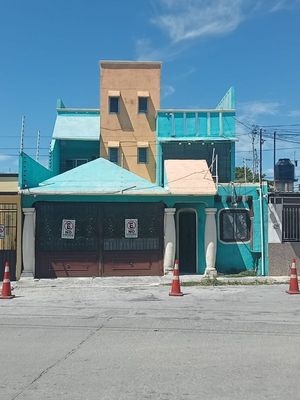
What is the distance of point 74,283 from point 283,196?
336 inches

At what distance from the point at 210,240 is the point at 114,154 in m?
9.44

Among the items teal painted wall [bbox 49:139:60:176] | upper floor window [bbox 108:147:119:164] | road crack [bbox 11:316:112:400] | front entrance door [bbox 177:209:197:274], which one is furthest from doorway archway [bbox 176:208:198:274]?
road crack [bbox 11:316:112:400]

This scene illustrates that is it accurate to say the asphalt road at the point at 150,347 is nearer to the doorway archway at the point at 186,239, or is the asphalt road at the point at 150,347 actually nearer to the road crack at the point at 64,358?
the road crack at the point at 64,358

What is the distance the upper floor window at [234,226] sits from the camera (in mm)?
19844

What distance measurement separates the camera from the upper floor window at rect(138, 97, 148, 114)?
26.9m

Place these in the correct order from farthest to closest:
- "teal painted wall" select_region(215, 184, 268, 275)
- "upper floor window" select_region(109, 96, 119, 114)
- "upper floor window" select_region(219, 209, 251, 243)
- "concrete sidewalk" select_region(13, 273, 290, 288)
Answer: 1. "upper floor window" select_region(109, 96, 119, 114)
2. "upper floor window" select_region(219, 209, 251, 243)
3. "teal painted wall" select_region(215, 184, 268, 275)
4. "concrete sidewalk" select_region(13, 273, 290, 288)

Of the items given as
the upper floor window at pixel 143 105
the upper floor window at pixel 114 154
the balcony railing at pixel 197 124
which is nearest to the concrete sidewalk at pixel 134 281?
the balcony railing at pixel 197 124

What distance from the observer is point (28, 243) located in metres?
18.2

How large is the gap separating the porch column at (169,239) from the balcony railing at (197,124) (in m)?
6.11

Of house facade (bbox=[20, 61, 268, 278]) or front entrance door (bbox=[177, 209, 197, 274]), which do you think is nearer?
house facade (bbox=[20, 61, 268, 278])

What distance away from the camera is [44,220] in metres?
18.7

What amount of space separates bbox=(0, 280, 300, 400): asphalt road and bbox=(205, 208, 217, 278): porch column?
16.2 feet

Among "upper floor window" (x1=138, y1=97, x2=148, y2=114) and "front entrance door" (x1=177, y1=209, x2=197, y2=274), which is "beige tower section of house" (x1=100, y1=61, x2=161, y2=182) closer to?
"upper floor window" (x1=138, y1=97, x2=148, y2=114)

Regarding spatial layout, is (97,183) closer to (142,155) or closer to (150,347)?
(142,155)
